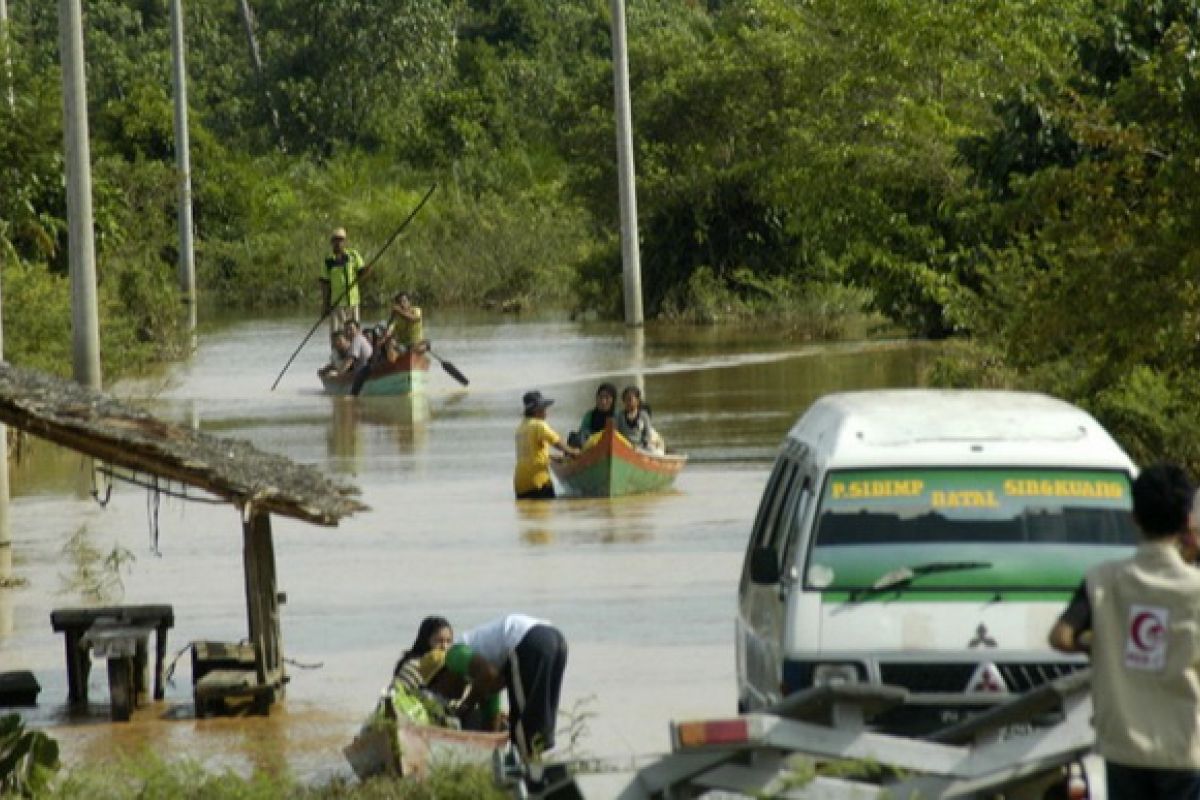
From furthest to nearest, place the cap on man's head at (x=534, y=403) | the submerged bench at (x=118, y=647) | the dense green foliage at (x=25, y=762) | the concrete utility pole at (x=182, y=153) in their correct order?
the concrete utility pole at (x=182, y=153) → the cap on man's head at (x=534, y=403) → the submerged bench at (x=118, y=647) → the dense green foliage at (x=25, y=762)

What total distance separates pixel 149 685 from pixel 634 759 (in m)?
7.22

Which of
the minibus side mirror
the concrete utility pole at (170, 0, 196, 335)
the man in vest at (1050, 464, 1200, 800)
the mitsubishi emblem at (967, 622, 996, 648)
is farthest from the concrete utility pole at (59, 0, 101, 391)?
the concrete utility pole at (170, 0, 196, 335)

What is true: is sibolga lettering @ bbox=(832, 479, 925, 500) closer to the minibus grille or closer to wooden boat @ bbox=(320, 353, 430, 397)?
the minibus grille

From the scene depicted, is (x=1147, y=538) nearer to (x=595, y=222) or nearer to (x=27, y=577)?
(x=27, y=577)

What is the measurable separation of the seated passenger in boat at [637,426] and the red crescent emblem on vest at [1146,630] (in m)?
17.5

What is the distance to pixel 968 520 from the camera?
489 inches

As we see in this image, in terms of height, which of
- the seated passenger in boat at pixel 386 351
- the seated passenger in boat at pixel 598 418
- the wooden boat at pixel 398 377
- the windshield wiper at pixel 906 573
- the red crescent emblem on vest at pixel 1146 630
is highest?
the seated passenger in boat at pixel 386 351

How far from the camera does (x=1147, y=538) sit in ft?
30.0

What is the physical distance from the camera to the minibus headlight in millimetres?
11648

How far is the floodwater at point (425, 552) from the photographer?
16.2m

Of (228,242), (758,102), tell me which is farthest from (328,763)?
(228,242)

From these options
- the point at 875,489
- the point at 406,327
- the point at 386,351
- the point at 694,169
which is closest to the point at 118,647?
the point at 875,489

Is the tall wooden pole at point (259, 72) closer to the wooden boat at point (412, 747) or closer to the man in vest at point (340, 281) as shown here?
the man in vest at point (340, 281)

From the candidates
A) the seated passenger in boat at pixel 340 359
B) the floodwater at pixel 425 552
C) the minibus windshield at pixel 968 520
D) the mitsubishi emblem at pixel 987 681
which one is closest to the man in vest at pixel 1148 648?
the mitsubishi emblem at pixel 987 681
